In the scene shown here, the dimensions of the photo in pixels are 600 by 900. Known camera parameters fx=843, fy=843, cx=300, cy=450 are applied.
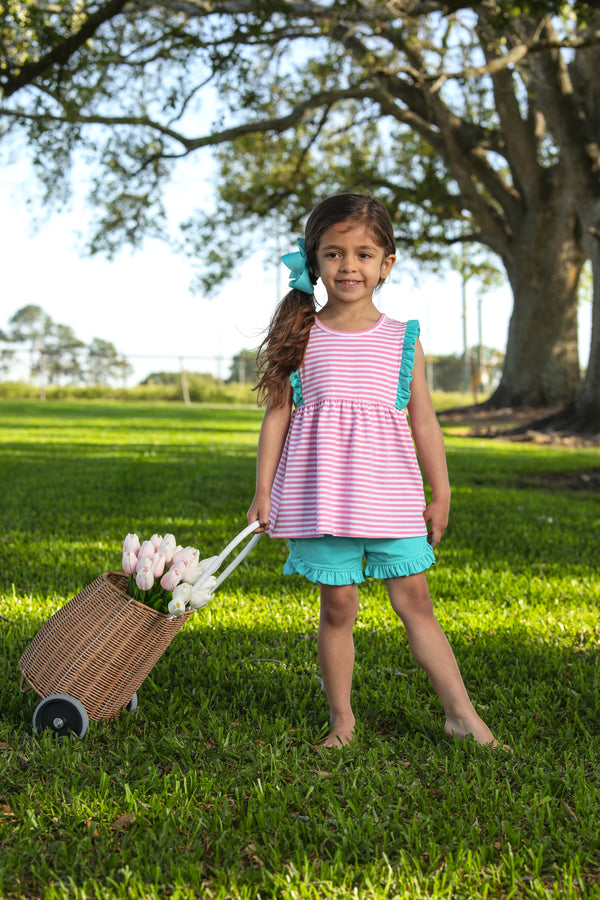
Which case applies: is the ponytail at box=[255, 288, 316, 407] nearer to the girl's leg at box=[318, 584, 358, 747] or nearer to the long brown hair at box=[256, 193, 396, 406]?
the long brown hair at box=[256, 193, 396, 406]

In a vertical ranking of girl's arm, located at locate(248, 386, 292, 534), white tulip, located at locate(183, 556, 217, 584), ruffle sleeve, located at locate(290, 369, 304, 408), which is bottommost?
white tulip, located at locate(183, 556, 217, 584)

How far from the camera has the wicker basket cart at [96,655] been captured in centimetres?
251

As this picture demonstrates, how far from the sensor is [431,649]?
8.40ft

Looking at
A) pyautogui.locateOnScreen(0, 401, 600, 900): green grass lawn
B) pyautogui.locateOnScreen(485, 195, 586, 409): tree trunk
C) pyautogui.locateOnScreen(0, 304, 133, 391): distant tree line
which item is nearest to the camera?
pyautogui.locateOnScreen(0, 401, 600, 900): green grass lawn

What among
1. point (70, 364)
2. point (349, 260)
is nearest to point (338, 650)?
point (349, 260)

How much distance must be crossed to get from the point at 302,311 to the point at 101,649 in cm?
120

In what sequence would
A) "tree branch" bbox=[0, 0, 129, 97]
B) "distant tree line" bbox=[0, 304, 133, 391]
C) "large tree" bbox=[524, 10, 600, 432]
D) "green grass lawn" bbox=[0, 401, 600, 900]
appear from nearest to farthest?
1. "green grass lawn" bbox=[0, 401, 600, 900]
2. "tree branch" bbox=[0, 0, 129, 97]
3. "large tree" bbox=[524, 10, 600, 432]
4. "distant tree line" bbox=[0, 304, 133, 391]

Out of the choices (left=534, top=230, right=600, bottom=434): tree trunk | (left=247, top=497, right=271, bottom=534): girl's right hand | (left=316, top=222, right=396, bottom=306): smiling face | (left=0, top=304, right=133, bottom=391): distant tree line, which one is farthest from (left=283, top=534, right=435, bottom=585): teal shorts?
(left=0, top=304, right=133, bottom=391): distant tree line

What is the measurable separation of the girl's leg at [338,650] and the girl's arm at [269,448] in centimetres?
32

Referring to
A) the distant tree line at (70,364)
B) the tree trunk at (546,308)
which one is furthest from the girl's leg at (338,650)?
the distant tree line at (70,364)

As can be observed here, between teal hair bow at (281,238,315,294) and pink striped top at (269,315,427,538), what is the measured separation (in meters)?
0.16

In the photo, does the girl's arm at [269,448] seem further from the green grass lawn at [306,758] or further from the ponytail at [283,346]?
the green grass lawn at [306,758]

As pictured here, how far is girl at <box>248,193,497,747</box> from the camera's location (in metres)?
2.49

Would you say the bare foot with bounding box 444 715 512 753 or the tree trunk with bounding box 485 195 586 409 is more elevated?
the tree trunk with bounding box 485 195 586 409
